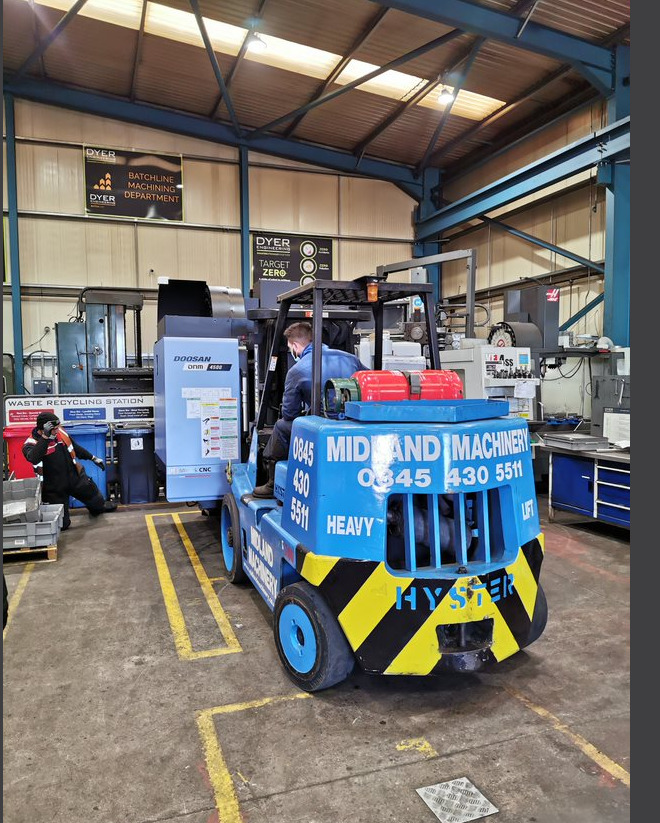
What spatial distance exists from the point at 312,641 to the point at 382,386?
1.52 m

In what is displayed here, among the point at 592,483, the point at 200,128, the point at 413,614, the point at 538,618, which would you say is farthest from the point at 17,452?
the point at 200,128

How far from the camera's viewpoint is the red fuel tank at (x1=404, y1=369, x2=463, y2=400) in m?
3.58

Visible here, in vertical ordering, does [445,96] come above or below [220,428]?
above

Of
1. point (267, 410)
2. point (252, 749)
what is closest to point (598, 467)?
point (267, 410)

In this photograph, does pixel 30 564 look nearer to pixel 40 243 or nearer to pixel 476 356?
pixel 476 356

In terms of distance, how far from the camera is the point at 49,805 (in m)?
2.52

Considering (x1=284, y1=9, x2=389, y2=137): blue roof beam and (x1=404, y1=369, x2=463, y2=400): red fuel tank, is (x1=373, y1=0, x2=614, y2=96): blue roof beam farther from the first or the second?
(x1=404, y1=369, x2=463, y2=400): red fuel tank

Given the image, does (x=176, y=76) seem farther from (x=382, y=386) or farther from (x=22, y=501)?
(x=382, y=386)

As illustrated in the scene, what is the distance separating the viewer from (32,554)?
5789mm

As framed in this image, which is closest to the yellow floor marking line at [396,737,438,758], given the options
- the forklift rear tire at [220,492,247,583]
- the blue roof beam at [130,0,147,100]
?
the forklift rear tire at [220,492,247,583]

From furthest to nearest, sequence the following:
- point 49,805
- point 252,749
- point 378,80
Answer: point 378,80
point 252,749
point 49,805

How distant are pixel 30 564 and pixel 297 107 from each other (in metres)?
11.5

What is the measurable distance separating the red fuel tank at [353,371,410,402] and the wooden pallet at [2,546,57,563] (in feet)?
13.1

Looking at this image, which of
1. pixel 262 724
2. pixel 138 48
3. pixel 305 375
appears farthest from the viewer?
pixel 138 48
